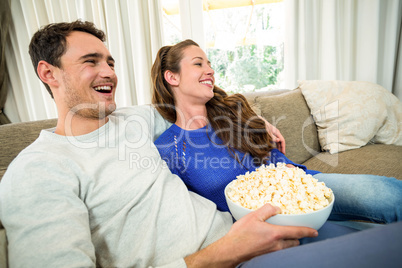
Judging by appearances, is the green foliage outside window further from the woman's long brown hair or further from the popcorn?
the popcorn

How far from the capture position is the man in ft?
2.11

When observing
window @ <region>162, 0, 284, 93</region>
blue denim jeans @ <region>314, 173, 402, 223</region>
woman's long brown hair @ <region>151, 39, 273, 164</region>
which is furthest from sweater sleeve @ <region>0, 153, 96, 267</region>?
window @ <region>162, 0, 284, 93</region>

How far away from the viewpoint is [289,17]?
8.01 ft

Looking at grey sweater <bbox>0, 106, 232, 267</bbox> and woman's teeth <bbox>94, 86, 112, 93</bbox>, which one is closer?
grey sweater <bbox>0, 106, 232, 267</bbox>

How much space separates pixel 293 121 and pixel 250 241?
132 centimetres

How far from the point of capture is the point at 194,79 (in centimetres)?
138

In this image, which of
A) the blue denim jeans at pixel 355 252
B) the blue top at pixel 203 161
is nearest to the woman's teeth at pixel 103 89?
the blue top at pixel 203 161

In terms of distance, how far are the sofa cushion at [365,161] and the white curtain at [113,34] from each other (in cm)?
187

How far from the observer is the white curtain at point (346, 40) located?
7.55ft

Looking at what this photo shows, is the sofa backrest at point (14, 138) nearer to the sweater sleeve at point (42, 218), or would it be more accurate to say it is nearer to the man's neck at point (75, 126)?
the man's neck at point (75, 126)

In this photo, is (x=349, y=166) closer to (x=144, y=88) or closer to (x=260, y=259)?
(x=260, y=259)

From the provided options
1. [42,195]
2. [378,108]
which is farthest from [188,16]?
[42,195]

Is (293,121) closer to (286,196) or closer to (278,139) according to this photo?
(278,139)

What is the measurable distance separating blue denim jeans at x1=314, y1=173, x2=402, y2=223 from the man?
Result: 0.42m
